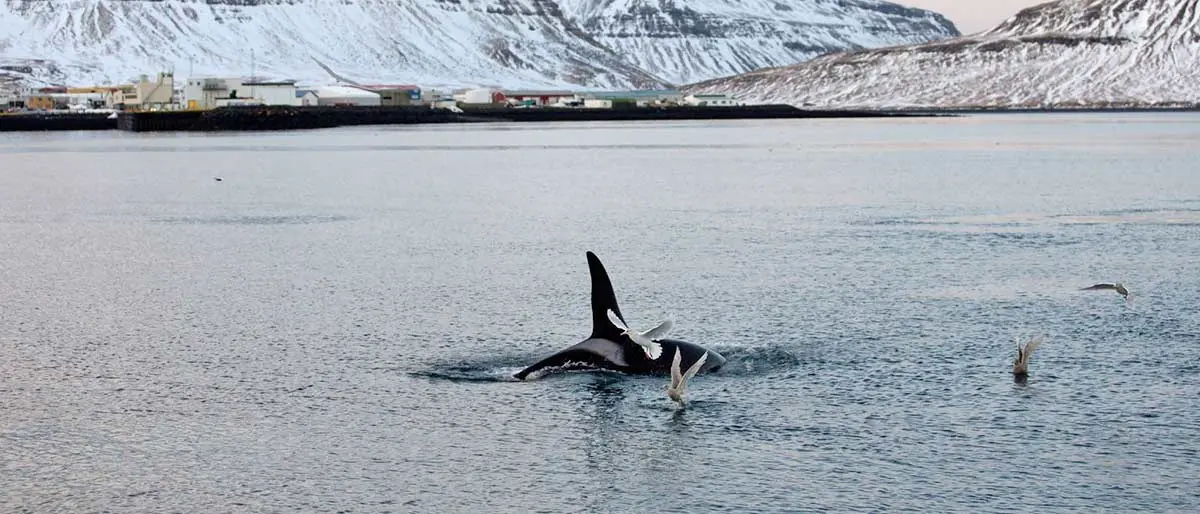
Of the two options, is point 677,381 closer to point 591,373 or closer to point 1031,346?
point 591,373

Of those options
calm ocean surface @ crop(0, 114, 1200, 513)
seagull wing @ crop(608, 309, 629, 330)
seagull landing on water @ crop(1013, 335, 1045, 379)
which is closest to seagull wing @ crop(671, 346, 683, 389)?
calm ocean surface @ crop(0, 114, 1200, 513)

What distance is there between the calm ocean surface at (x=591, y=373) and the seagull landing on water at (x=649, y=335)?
62 centimetres

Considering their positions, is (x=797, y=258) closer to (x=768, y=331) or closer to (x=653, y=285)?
(x=653, y=285)

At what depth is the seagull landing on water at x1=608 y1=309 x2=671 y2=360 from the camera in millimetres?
26062

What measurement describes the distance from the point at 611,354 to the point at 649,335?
5.01 feet

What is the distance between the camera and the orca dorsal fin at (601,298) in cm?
2770

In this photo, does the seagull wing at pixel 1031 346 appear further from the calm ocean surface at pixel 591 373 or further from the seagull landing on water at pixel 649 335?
the seagull landing on water at pixel 649 335

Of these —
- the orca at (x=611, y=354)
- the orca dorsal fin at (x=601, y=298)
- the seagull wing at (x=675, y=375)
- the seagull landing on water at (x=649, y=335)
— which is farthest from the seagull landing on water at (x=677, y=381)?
the orca dorsal fin at (x=601, y=298)

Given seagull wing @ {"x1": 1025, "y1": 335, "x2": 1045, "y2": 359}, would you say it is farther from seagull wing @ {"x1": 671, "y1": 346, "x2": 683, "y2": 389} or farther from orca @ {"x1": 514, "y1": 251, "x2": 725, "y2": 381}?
seagull wing @ {"x1": 671, "y1": 346, "x2": 683, "y2": 389}

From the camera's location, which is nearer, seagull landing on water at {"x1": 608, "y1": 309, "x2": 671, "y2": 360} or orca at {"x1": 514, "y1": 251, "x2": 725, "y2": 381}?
seagull landing on water at {"x1": 608, "y1": 309, "x2": 671, "y2": 360}

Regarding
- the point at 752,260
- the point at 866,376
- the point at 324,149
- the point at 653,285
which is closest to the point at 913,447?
the point at 866,376

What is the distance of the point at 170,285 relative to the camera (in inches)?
1639

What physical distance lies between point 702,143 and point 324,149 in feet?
119

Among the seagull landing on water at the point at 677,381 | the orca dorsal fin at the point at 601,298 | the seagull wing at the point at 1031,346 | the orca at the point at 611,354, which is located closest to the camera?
the seagull landing on water at the point at 677,381
